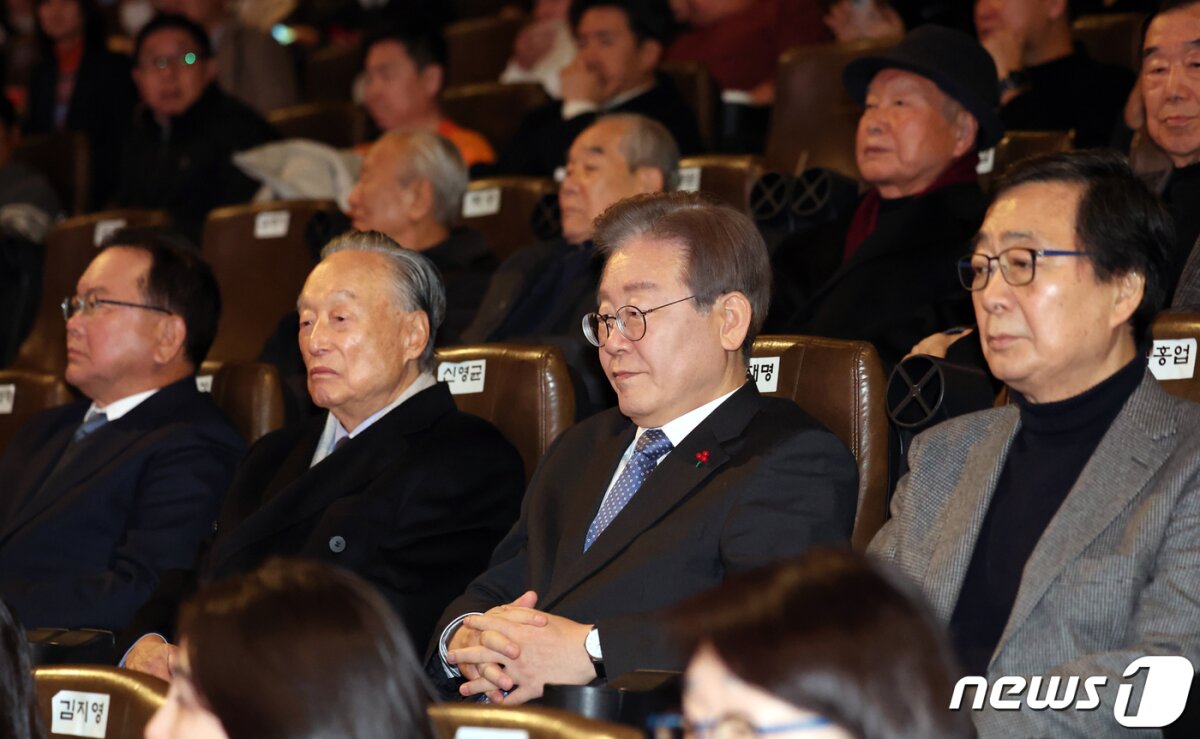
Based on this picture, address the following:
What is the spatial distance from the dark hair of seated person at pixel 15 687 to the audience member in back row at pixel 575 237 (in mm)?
2489

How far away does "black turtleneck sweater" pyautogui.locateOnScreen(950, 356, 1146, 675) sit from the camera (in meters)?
2.37

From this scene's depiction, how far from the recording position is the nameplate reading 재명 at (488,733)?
1.83 m

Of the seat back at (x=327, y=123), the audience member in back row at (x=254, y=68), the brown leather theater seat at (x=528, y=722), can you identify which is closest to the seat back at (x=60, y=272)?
the seat back at (x=327, y=123)

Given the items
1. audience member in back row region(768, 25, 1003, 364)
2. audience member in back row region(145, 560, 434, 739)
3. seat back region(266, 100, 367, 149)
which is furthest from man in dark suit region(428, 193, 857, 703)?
seat back region(266, 100, 367, 149)

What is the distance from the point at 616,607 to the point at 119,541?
61.2 inches

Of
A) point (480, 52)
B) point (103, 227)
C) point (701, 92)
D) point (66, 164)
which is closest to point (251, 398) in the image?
point (103, 227)

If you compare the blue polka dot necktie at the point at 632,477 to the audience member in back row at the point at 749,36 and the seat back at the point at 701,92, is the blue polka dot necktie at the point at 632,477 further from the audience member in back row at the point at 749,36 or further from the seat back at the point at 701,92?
the audience member in back row at the point at 749,36

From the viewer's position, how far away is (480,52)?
7.41 m

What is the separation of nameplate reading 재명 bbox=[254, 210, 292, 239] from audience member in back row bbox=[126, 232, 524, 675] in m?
1.79

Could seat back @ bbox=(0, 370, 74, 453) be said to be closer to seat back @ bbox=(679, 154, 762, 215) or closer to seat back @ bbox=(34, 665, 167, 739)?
seat back @ bbox=(679, 154, 762, 215)

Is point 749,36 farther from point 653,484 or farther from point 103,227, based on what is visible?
point 653,484

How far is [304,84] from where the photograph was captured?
812 cm

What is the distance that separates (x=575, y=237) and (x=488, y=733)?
8.93 feet

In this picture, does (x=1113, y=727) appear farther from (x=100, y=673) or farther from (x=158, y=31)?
(x=158, y=31)
